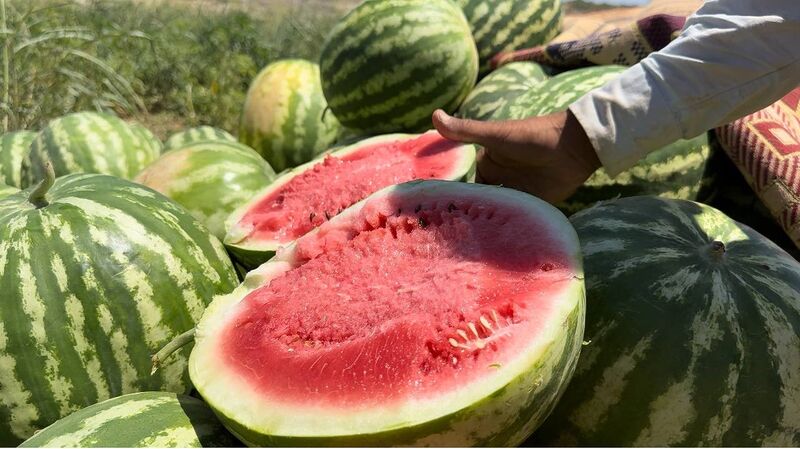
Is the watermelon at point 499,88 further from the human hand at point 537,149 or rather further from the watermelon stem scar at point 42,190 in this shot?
the watermelon stem scar at point 42,190

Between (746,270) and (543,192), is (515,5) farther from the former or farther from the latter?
(746,270)

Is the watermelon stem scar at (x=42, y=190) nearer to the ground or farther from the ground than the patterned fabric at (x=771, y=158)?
farther from the ground

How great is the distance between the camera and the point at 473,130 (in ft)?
6.45

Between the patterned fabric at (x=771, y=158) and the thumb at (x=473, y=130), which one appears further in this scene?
the patterned fabric at (x=771, y=158)

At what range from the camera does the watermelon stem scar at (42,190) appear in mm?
1647

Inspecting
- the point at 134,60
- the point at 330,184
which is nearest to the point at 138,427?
the point at 330,184

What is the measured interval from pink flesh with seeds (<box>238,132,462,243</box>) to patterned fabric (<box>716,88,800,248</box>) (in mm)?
998

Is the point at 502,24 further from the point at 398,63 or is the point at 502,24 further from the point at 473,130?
the point at 473,130

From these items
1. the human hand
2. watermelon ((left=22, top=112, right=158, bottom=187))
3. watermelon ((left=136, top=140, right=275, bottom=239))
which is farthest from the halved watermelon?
watermelon ((left=22, top=112, right=158, bottom=187))

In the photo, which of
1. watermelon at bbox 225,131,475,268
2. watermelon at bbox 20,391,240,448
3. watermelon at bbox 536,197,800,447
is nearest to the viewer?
watermelon at bbox 20,391,240,448

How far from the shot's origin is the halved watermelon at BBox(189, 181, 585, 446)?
1.10m

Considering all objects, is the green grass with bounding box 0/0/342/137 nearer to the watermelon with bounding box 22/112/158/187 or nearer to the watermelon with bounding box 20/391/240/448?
the watermelon with bounding box 22/112/158/187

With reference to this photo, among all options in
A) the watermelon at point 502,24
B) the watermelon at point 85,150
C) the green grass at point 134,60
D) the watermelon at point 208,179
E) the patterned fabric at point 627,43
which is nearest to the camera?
the watermelon at point 208,179

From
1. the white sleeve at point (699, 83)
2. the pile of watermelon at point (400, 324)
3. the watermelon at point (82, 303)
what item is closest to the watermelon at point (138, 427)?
the pile of watermelon at point (400, 324)
